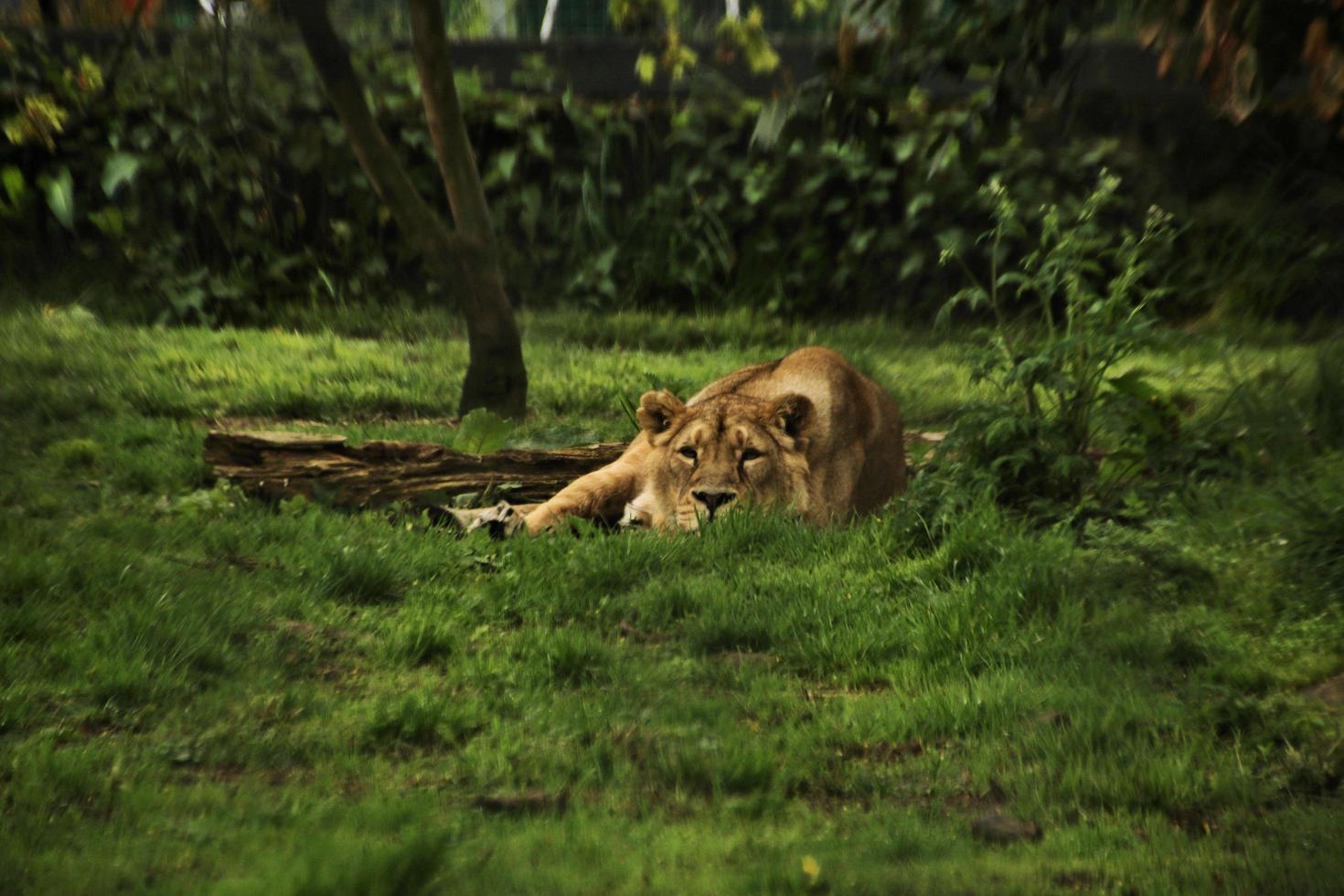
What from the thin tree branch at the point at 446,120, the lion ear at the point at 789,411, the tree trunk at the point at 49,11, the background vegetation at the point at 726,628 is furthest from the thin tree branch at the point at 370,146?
the tree trunk at the point at 49,11

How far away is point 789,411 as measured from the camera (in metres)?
6.17

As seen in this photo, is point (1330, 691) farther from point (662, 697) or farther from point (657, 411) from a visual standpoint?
point (657, 411)

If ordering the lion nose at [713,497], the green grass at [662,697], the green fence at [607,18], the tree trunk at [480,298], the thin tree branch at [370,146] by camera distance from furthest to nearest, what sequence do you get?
the green fence at [607,18]
the tree trunk at [480,298]
the thin tree branch at [370,146]
the lion nose at [713,497]
the green grass at [662,697]

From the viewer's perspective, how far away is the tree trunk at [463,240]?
26.1ft

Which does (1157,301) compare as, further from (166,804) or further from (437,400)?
(166,804)

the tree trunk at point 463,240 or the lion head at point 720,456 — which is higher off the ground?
the tree trunk at point 463,240

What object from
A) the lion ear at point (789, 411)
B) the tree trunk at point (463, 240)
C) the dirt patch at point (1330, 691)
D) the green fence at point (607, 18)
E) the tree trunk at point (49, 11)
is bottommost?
the dirt patch at point (1330, 691)

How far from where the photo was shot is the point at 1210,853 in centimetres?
342

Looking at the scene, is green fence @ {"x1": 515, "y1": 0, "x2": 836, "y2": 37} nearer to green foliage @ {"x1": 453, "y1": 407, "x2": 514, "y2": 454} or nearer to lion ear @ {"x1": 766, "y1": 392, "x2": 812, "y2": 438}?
green foliage @ {"x1": 453, "y1": 407, "x2": 514, "y2": 454}

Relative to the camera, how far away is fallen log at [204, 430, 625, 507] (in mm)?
6457

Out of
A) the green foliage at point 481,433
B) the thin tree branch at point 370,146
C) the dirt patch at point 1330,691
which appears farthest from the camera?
the thin tree branch at point 370,146

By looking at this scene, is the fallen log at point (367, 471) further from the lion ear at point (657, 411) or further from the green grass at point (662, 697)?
the lion ear at point (657, 411)

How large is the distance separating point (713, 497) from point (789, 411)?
0.54 metres

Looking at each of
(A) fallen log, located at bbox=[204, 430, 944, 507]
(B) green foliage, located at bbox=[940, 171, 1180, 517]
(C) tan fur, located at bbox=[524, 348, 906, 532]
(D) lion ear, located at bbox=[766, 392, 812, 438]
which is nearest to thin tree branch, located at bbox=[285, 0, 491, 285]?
(A) fallen log, located at bbox=[204, 430, 944, 507]
